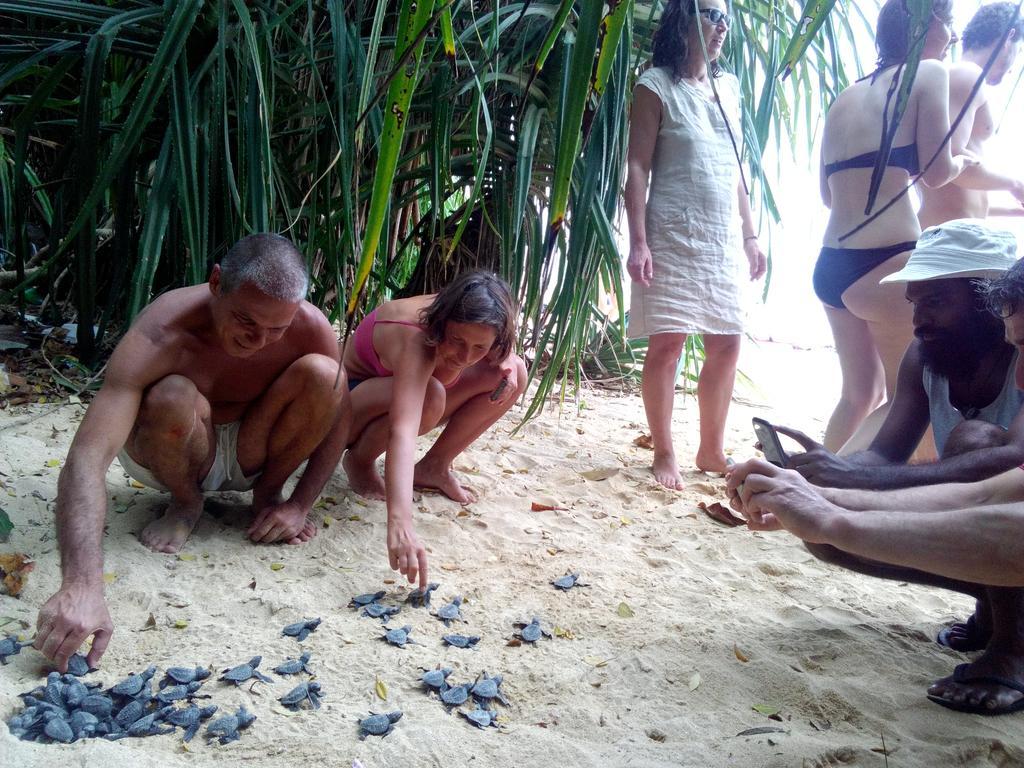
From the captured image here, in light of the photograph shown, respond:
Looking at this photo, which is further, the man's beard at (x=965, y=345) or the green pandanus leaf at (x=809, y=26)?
the man's beard at (x=965, y=345)

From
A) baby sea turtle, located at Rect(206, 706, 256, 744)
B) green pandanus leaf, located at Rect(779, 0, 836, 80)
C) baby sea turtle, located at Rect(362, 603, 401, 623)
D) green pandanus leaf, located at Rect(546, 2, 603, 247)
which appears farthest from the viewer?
baby sea turtle, located at Rect(362, 603, 401, 623)

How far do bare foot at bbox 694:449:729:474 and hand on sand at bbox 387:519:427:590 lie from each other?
1358 mm

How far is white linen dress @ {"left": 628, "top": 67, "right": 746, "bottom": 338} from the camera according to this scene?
2545 millimetres

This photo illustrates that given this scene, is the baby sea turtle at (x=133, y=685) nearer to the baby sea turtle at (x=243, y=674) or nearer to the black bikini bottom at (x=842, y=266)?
the baby sea turtle at (x=243, y=674)

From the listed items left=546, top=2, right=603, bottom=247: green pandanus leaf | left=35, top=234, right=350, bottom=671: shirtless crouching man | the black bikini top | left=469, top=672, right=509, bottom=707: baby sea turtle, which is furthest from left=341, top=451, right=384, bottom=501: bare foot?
left=546, top=2, right=603, bottom=247: green pandanus leaf

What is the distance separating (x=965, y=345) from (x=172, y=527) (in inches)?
66.0

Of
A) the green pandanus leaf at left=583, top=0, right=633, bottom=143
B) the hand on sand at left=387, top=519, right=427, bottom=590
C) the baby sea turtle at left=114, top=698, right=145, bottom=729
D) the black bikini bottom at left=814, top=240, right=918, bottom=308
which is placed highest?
the green pandanus leaf at left=583, top=0, right=633, bottom=143

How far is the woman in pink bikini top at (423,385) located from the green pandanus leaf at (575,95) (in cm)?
103

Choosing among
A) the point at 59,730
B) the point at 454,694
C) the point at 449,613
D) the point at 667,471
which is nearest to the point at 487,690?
the point at 454,694

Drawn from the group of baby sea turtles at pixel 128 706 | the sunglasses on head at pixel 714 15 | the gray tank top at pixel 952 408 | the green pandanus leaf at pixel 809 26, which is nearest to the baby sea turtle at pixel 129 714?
the group of baby sea turtles at pixel 128 706

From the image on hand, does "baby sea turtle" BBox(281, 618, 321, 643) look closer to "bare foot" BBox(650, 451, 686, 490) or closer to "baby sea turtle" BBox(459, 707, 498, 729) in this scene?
"baby sea turtle" BBox(459, 707, 498, 729)

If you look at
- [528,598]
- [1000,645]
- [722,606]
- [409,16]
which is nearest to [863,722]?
[1000,645]

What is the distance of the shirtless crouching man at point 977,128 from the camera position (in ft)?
7.48

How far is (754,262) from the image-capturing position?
9.48ft
